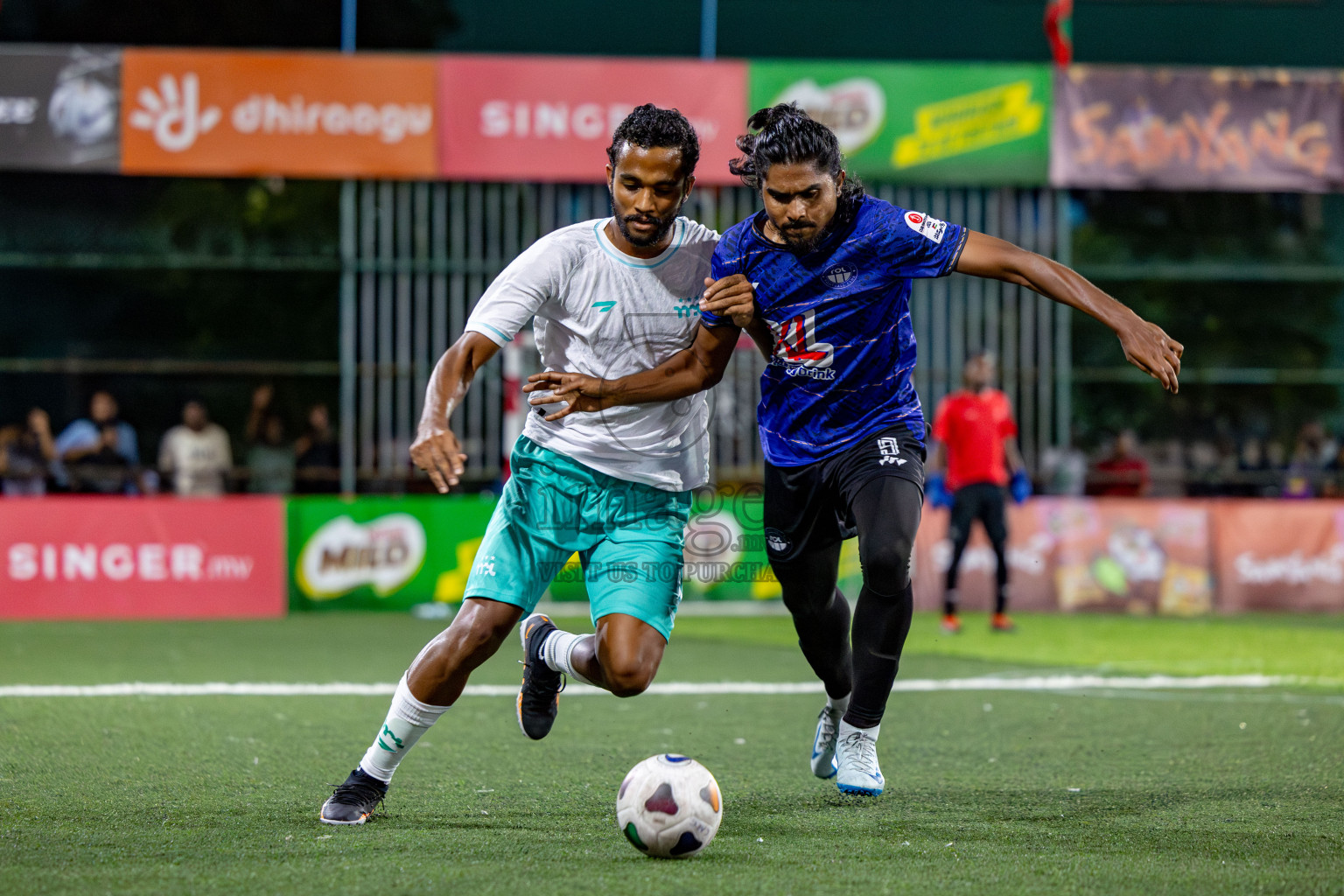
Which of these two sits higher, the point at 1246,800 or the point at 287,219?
the point at 287,219

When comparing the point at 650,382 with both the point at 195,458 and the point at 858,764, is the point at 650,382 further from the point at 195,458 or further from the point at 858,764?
the point at 195,458

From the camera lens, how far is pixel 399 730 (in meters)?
4.60

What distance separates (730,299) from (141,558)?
9431mm

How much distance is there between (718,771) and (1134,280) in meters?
16.9

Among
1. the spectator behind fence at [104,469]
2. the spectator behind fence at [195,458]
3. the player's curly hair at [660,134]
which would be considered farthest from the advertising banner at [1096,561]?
the player's curly hair at [660,134]

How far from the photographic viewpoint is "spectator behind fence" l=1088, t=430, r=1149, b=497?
15.2m

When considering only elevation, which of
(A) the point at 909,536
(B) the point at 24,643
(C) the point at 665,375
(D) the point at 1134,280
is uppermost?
(D) the point at 1134,280

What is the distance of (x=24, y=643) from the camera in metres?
10.6

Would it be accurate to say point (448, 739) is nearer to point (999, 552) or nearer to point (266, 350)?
point (999, 552)

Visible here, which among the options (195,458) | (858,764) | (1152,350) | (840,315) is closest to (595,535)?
(840,315)

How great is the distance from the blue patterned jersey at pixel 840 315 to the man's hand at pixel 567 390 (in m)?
0.46

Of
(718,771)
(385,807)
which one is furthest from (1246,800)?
(385,807)

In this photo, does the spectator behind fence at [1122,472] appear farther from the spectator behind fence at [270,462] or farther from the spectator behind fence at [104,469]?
the spectator behind fence at [104,469]

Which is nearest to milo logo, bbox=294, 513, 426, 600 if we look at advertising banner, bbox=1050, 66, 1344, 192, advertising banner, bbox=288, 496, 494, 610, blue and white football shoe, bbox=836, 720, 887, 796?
advertising banner, bbox=288, 496, 494, 610
